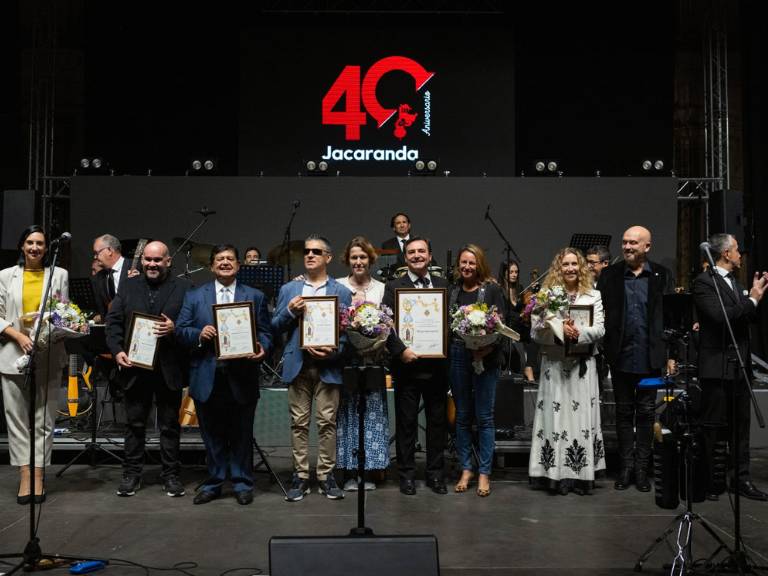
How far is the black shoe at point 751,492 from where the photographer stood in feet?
18.0

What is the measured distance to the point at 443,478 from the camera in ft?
18.6

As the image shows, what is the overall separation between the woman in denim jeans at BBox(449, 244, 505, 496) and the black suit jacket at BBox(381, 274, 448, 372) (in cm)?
16

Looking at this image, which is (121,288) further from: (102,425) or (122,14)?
(122,14)

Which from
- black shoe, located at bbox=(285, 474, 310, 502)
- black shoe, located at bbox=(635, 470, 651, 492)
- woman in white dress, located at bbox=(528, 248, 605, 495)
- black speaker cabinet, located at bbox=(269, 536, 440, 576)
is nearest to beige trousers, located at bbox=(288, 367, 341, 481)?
black shoe, located at bbox=(285, 474, 310, 502)

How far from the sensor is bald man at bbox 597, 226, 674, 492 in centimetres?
571

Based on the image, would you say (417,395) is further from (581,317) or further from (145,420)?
(145,420)

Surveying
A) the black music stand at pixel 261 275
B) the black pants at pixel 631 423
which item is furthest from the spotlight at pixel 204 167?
the black pants at pixel 631 423

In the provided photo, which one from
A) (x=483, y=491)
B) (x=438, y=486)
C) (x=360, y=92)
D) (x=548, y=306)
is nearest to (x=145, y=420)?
(x=438, y=486)

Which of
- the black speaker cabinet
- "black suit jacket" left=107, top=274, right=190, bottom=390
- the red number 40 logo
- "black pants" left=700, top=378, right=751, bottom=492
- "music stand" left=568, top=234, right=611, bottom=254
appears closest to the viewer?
the black speaker cabinet

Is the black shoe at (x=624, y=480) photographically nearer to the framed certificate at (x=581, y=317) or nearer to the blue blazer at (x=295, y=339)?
the framed certificate at (x=581, y=317)

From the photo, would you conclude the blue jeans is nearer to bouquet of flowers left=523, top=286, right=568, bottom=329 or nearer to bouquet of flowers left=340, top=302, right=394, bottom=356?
bouquet of flowers left=523, top=286, right=568, bottom=329

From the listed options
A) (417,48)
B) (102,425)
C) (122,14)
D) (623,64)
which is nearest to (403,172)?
(417,48)

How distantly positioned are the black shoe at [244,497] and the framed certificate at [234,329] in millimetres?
909

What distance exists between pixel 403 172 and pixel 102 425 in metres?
5.81
